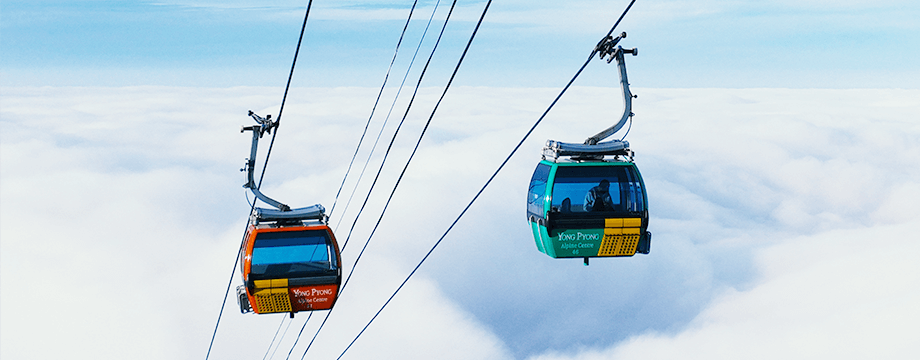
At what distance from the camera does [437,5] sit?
8.71 metres

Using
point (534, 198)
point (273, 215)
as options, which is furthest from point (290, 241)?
point (534, 198)

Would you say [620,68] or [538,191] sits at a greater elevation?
[620,68]

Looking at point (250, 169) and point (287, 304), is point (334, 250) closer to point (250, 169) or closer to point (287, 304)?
point (287, 304)

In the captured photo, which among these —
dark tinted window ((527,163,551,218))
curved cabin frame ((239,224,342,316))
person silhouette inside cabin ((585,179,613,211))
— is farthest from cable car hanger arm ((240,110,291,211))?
person silhouette inside cabin ((585,179,613,211))

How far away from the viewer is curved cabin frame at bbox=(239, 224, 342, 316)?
49.1ft

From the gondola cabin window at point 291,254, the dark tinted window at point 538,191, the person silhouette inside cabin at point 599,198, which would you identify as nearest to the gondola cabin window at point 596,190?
the person silhouette inside cabin at point 599,198

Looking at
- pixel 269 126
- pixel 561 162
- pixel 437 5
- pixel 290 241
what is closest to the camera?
pixel 437 5

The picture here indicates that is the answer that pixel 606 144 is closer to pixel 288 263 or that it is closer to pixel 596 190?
pixel 596 190

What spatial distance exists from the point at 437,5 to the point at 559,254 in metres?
5.48

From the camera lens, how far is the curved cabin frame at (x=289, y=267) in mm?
14961

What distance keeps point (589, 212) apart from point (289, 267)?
5781 mm

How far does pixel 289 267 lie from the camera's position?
49.6ft

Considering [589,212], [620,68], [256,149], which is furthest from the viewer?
[256,149]

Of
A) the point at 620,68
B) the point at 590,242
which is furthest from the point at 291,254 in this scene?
the point at 620,68
